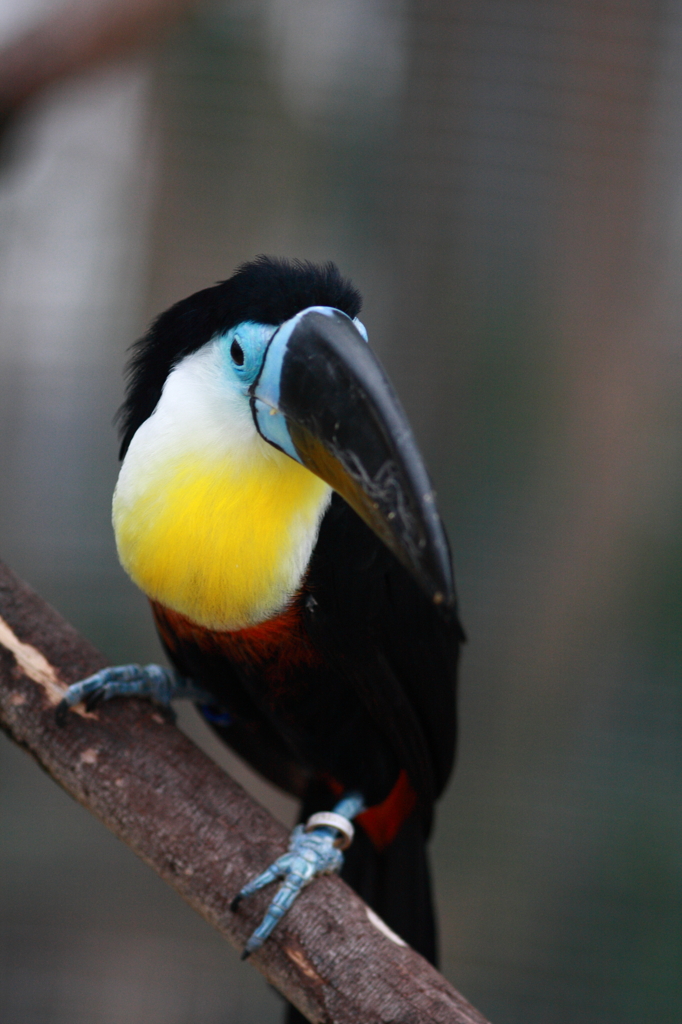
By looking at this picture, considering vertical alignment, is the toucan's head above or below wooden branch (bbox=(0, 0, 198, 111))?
below

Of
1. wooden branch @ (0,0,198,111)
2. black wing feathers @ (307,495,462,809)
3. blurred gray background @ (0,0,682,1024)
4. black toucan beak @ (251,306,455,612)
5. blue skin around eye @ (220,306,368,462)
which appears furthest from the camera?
blurred gray background @ (0,0,682,1024)

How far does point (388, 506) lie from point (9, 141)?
38.7 inches

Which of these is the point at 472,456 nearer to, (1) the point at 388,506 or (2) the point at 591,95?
(2) the point at 591,95

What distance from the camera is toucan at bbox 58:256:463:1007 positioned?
860 millimetres

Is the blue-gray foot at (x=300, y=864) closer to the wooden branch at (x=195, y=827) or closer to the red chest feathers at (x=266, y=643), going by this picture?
the wooden branch at (x=195, y=827)

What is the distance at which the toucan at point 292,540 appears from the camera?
0.86m

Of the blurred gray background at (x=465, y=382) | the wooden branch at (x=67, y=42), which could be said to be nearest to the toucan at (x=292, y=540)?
the wooden branch at (x=67, y=42)

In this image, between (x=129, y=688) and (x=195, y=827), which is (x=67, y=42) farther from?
(x=195, y=827)

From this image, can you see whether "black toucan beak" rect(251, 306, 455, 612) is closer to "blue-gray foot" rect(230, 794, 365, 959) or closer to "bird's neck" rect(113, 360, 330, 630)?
"bird's neck" rect(113, 360, 330, 630)

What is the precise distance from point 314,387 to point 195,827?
54cm

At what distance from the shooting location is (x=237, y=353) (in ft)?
3.31

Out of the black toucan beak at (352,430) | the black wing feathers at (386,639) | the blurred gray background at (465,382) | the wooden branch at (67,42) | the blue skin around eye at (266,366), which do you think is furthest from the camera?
the blurred gray background at (465,382)

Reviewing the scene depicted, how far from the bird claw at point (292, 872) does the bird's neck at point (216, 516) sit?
0.94ft

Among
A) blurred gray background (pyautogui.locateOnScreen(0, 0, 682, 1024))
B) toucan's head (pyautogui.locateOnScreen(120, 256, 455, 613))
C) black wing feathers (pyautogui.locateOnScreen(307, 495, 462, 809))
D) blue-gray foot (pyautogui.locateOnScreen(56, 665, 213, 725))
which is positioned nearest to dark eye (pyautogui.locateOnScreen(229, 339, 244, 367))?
toucan's head (pyautogui.locateOnScreen(120, 256, 455, 613))
